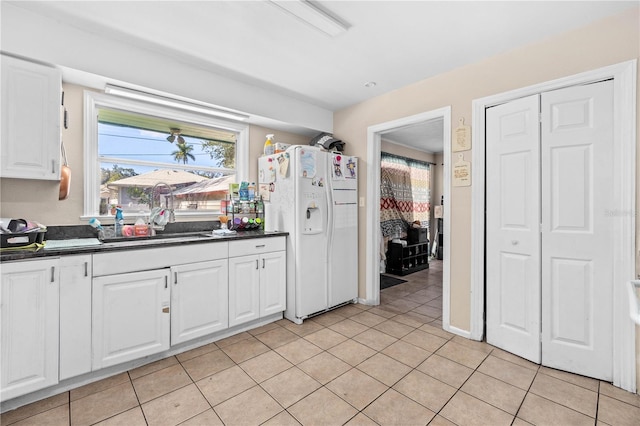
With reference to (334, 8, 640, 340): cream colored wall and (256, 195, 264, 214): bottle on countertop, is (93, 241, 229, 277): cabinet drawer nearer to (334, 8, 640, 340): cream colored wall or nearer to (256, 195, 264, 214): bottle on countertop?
(256, 195, 264, 214): bottle on countertop

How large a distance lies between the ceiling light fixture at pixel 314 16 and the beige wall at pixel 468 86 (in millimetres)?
1234

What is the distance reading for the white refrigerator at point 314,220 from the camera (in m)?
2.98

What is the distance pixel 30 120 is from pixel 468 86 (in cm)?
339

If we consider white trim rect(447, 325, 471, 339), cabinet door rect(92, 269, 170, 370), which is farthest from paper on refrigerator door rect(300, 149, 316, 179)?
white trim rect(447, 325, 471, 339)

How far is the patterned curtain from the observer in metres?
5.25

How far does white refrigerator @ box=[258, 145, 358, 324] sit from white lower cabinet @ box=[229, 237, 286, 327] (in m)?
0.12

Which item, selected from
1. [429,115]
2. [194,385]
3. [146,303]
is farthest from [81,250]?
[429,115]

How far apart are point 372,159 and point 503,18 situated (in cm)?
174

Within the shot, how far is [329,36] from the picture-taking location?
2.18 m

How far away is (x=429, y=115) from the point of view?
2879mm

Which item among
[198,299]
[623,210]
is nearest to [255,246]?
[198,299]

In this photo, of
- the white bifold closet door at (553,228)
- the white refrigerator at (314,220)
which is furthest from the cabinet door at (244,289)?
the white bifold closet door at (553,228)

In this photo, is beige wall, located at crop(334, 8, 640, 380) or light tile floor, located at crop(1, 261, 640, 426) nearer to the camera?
light tile floor, located at crop(1, 261, 640, 426)

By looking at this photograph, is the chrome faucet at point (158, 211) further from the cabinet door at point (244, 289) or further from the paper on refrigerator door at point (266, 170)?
the paper on refrigerator door at point (266, 170)
